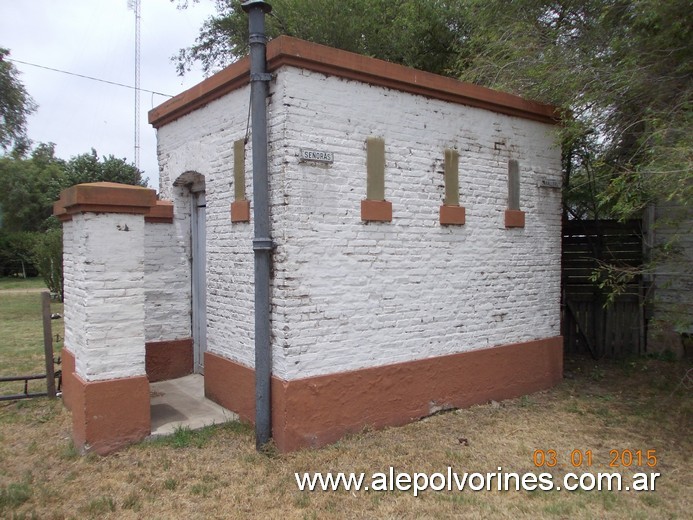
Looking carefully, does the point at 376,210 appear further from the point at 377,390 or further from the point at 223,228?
the point at 377,390

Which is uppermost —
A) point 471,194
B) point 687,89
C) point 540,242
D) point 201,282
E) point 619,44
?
point 619,44

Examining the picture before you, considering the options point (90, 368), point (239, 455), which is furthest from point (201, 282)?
Result: point (239, 455)

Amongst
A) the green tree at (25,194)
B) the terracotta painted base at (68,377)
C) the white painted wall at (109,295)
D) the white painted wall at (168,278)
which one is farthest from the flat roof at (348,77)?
the green tree at (25,194)

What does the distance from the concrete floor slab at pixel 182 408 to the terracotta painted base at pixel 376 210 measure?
2647 mm

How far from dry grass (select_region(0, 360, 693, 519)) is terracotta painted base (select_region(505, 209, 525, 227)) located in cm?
236

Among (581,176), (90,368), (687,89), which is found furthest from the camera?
(581,176)

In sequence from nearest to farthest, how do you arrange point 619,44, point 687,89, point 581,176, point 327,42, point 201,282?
point 687,89 < point 619,44 < point 201,282 < point 581,176 < point 327,42

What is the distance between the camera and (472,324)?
673 centimetres

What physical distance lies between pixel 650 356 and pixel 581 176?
3357 mm

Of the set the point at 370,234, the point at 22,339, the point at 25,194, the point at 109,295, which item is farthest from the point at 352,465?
Answer: the point at 25,194

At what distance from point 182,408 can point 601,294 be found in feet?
23.1

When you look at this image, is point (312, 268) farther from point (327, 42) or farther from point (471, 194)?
point (327, 42)

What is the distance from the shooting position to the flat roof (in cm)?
521

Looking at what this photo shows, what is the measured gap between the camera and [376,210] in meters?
5.80
